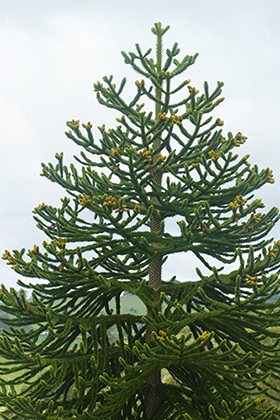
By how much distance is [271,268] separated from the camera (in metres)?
6.49

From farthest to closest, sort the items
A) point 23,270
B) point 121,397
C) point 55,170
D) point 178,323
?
1. point 55,170
2. point 23,270
3. point 121,397
4. point 178,323

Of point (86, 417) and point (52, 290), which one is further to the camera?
point (52, 290)

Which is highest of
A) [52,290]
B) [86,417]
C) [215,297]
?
[52,290]

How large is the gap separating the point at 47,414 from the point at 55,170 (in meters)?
3.54

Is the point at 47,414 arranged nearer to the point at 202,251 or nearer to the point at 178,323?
the point at 178,323

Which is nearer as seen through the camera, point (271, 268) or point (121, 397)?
point (121, 397)

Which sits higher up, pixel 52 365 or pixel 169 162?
pixel 169 162

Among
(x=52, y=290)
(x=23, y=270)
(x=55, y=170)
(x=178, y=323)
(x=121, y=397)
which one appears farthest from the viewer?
(x=55, y=170)

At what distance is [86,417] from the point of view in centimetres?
550

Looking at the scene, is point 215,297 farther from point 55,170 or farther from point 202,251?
point 55,170

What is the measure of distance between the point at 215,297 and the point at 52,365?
2.62 meters

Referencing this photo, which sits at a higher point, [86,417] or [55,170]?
[55,170]

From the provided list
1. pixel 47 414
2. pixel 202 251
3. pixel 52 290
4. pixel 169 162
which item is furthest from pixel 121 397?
pixel 169 162

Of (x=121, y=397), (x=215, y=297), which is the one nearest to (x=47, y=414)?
(x=121, y=397)
